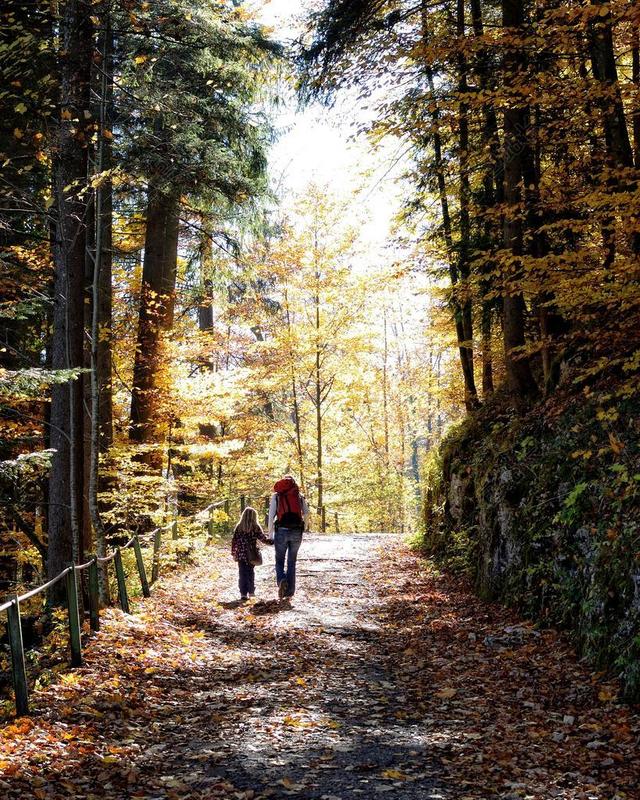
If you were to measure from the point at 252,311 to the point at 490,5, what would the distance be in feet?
38.9

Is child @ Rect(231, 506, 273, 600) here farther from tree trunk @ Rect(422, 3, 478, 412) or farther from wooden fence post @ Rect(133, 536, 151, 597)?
tree trunk @ Rect(422, 3, 478, 412)

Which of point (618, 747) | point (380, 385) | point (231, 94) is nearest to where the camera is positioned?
point (618, 747)

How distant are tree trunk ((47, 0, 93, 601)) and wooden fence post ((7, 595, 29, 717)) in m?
2.97

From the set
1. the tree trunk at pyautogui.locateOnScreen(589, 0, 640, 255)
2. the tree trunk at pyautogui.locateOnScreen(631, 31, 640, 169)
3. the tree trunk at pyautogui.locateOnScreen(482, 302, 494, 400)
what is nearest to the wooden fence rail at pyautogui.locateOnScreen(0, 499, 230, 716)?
the tree trunk at pyautogui.locateOnScreen(482, 302, 494, 400)

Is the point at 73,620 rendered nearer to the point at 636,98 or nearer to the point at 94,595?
the point at 94,595

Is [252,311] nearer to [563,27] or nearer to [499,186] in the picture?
[499,186]

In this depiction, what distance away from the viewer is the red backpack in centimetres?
1075

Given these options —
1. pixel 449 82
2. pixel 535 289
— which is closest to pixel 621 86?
pixel 535 289

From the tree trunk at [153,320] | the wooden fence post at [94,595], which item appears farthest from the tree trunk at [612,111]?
the tree trunk at [153,320]

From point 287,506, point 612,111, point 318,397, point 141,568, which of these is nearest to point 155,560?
point 141,568

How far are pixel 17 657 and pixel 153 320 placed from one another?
33.8ft

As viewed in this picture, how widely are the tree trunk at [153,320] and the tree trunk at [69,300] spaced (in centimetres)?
446

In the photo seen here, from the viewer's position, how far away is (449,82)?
12.5 meters

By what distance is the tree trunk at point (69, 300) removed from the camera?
8672mm
